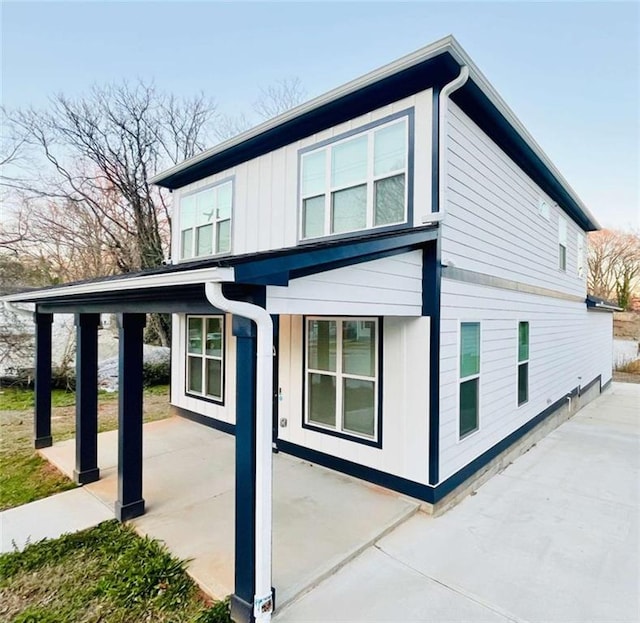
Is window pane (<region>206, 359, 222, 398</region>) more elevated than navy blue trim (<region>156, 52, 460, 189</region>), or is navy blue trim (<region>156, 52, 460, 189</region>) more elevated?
navy blue trim (<region>156, 52, 460, 189</region>)

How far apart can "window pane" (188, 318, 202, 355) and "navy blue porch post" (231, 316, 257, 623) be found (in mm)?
5242

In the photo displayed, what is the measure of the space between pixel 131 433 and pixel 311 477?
2.26 m

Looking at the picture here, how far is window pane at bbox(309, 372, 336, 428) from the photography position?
534 cm

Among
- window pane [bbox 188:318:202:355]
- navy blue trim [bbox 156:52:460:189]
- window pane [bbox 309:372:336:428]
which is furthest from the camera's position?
window pane [bbox 188:318:202:355]

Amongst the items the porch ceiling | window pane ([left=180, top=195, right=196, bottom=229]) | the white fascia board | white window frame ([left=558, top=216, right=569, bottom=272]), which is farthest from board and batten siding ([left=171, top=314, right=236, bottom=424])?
white window frame ([left=558, top=216, right=569, bottom=272])

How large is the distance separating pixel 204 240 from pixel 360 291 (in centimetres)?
513

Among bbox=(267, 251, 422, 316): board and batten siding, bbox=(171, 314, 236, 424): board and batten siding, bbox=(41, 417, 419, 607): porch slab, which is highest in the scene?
bbox=(267, 251, 422, 316): board and batten siding

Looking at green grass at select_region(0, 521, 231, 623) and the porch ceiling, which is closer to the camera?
the porch ceiling

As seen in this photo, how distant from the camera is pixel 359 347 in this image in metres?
5.09

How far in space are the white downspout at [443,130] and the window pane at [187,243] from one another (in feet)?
17.8

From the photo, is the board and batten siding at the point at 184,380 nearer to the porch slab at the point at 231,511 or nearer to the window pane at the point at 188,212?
the porch slab at the point at 231,511

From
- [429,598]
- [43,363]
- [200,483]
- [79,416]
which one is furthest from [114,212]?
[429,598]

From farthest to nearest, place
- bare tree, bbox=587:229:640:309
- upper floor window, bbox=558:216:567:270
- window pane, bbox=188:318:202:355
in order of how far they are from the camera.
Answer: bare tree, bbox=587:229:640:309 → upper floor window, bbox=558:216:567:270 → window pane, bbox=188:318:202:355

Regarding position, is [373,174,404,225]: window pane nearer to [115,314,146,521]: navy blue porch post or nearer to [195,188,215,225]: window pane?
[115,314,146,521]: navy blue porch post
